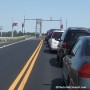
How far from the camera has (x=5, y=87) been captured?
39.8 ft

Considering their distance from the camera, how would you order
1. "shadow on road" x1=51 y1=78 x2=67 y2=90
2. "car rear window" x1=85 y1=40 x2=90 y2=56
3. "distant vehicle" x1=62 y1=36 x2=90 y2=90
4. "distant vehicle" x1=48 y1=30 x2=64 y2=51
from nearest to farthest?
1. "distant vehicle" x1=62 y1=36 x2=90 y2=90
2. "car rear window" x1=85 y1=40 x2=90 y2=56
3. "shadow on road" x1=51 y1=78 x2=67 y2=90
4. "distant vehicle" x1=48 y1=30 x2=64 y2=51

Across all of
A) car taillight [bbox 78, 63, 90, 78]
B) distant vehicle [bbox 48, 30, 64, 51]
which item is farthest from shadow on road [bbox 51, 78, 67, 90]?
distant vehicle [bbox 48, 30, 64, 51]

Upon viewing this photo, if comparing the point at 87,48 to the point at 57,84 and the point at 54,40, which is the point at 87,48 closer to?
the point at 57,84

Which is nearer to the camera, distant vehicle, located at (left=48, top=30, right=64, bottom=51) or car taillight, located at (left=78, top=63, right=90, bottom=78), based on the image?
car taillight, located at (left=78, top=63, right=90, bottom=78)

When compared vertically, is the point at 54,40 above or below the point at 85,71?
below

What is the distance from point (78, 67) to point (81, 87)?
0.47m

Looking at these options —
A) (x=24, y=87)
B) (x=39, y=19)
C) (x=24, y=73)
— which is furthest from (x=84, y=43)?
(x=39, y=19)

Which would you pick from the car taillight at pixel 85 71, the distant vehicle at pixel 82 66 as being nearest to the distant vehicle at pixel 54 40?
the distant vehicle at pixel 82 66

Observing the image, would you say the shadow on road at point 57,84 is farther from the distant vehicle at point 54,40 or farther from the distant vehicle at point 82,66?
the distant vehicle at point 54,40

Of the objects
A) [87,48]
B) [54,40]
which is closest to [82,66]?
[87,48]

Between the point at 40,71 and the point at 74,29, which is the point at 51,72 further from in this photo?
the point at 74,29

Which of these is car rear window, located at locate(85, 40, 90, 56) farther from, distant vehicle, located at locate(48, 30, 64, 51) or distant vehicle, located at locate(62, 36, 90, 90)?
distant vehicle, located at locate(48, 30, 64, 51)

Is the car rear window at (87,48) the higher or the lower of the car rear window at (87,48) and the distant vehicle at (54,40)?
the higher

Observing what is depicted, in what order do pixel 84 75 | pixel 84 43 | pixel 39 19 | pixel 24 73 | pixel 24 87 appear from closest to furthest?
pixel 84 75 < pixel 84 43 < pixel 24 87 < pixel 24 73 < pixel 39 19
